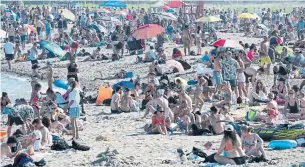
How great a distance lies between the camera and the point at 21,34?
100 feet

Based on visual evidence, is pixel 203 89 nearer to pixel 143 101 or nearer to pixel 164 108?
pixel 143 101

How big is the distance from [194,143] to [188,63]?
1049cm

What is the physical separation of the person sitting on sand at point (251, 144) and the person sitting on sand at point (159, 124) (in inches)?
101

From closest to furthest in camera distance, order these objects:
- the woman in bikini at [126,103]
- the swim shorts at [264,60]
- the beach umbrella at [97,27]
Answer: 1. the woman in bikini at [126,103]
2. the swim shorts at [264,60]
3. the beach umbrella at [97,27]

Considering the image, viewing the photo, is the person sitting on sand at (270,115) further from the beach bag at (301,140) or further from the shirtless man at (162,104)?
the beach bag at (301,140)

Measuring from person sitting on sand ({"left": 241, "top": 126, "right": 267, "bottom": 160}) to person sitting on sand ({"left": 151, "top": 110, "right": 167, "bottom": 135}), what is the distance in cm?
257

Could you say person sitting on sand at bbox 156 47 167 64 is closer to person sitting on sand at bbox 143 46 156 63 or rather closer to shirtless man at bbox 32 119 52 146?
person sitting on sand at bbox 143 46 156 63

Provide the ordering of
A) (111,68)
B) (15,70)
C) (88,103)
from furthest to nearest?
(15,70) < (111,68) < (88,103)

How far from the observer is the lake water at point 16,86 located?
22.3 metres

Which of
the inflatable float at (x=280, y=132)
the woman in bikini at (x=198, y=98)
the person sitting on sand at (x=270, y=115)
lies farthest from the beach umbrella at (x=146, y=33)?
the inflatable float at (x=280, y=132)

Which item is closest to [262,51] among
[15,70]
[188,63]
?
[188,63]

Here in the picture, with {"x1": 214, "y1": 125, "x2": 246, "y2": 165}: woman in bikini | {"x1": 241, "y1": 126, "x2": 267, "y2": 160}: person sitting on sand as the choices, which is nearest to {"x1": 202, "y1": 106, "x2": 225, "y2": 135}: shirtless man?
{"x1": 241, "y1": 126, "x2": 267, "y2": 160}: person sitting on sand

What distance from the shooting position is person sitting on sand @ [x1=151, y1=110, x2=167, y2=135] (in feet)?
44.5

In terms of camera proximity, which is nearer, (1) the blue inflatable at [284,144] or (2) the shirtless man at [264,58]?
(1) the blue inflatable at [284,144]
